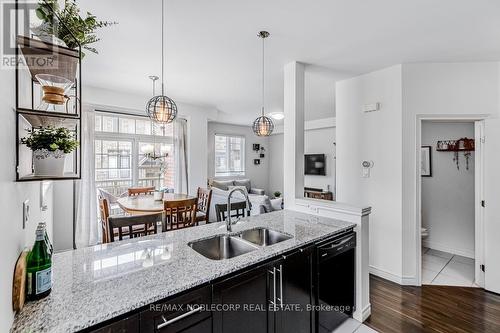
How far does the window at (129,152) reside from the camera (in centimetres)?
481

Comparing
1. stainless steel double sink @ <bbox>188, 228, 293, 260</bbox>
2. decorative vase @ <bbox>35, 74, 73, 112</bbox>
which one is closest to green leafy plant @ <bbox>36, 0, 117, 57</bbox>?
decorative vase @ <bbox>35, 74, 73, 112</bbox>

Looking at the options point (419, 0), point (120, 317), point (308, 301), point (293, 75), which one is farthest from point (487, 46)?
point (120, 317)

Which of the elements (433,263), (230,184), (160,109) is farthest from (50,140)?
(230,184)

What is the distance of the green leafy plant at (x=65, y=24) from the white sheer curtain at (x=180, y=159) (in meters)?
4.37

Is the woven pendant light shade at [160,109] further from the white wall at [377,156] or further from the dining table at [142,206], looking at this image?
the white wall at [377,156]

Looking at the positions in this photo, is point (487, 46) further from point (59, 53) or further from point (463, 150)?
point (59, 53)

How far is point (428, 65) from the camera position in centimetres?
306

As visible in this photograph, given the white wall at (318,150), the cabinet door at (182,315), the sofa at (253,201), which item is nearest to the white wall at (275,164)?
the white wall at (318,150)

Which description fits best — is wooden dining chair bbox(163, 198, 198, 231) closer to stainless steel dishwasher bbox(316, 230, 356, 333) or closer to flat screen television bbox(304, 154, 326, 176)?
stainless steel dishwasher bbox(316, 230, 356, 333)

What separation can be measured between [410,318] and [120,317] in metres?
2.60

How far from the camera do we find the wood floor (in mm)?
2244

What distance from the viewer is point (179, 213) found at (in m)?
2.98

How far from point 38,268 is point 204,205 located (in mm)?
2990

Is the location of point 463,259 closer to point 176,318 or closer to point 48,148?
point 176,318
